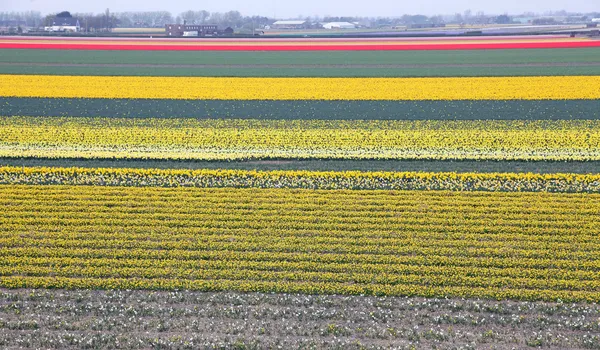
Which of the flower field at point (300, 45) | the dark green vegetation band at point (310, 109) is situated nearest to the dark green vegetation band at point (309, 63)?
the flower field at point (300, 45)

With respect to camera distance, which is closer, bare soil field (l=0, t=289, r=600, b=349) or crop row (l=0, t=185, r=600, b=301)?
bare soil field (l=0, t=289, r=600, b=349)

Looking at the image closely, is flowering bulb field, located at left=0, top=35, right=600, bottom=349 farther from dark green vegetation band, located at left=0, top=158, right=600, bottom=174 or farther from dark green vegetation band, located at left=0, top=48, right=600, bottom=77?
dark green vegetation band, located at left=0, top=48, right=600, bottom=77

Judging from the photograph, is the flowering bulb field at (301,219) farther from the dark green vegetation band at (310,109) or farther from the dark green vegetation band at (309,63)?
the dark green vegetation band at (309,63)

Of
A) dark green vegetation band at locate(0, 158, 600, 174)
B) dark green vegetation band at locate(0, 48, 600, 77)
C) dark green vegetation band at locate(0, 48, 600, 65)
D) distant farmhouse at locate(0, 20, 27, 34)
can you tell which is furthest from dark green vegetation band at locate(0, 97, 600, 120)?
distant farmhouse at locate(0, 20, 27, 34)

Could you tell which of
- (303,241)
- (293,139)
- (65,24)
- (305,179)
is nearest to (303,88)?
(293,139)

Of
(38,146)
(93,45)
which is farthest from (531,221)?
(93,45)

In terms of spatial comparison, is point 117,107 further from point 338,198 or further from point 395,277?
point 395,277
